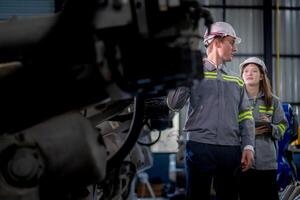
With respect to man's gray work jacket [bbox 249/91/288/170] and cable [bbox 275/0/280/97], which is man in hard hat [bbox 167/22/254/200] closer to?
man's gray work jacket [bbox 249/91/288/170]

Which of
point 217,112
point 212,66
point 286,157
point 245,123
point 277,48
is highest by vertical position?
point 212,66

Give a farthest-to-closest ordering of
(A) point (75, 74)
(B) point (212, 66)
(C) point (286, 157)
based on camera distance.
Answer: (C) point (286, 157)
(B) point (212, 66)
(A) point (75, 74)

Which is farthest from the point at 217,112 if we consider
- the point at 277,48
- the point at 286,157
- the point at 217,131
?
the point at 277,48

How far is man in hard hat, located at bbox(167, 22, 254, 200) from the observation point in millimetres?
3527

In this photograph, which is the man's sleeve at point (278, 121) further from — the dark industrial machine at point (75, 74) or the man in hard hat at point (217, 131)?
A: the dark industrial machine at point (75, 74)

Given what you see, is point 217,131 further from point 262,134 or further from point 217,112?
point 262,134

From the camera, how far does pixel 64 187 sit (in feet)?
6.52

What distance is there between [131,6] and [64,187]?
2.46 ft

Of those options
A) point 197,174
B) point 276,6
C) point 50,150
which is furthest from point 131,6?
point 276,6

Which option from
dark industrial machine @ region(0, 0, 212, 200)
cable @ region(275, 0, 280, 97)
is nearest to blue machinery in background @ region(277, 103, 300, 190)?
dark industrial machine @ region(0, 0, 212, 200)

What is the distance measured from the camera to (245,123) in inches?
149

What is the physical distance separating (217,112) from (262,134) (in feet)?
3.17

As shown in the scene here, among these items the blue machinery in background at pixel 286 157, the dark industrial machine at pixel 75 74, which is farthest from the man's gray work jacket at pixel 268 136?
the dark industrial machine at pixel 75 74

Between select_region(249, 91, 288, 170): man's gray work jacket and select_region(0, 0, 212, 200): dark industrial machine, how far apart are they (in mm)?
2407
